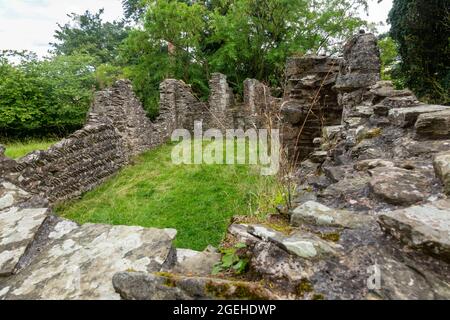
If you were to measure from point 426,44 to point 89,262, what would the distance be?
13.6 m

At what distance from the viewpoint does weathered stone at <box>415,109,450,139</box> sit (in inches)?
97.8

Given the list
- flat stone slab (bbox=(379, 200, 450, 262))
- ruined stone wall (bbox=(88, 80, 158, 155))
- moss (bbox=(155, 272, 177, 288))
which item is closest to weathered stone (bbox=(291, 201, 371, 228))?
flat stone slab (bbox=(379, 200, 450, 262))

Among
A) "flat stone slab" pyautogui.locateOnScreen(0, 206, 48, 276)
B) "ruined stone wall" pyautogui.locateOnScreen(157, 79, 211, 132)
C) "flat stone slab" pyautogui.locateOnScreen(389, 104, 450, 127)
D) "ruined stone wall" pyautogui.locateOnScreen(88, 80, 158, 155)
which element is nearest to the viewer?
"flat stone slab" pyautogui.locateOnScreen(0, 206, 48, 276)

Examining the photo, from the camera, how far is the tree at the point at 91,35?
34.0 meters

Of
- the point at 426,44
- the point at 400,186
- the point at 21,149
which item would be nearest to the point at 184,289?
the point at 400,186

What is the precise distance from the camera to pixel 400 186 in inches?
74.2

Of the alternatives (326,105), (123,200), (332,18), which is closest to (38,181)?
(123,200)

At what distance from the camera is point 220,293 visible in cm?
118

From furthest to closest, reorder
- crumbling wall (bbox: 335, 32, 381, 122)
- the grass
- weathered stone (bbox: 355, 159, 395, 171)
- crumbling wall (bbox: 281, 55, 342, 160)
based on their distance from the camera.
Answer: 1. the grass
2. crumbling wall (bbox: 281, 55, 342, 160)
3. crumbling wall (bbox: 335, 32, 381, 122)
4. weathered stone (bbox: 355, 159, 395, 171)

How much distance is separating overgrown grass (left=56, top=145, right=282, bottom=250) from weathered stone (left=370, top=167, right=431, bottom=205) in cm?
125

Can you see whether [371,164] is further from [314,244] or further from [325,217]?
[314,244]

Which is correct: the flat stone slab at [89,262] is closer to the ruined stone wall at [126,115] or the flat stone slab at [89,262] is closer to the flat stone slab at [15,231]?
the flat stone slab at [15,231]

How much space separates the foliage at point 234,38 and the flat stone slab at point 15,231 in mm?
15654

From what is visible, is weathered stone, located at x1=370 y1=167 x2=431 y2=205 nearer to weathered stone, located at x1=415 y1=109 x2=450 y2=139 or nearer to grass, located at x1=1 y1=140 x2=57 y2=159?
weathered stone, located at x1=415 y1=109 x2=450 y2=139
